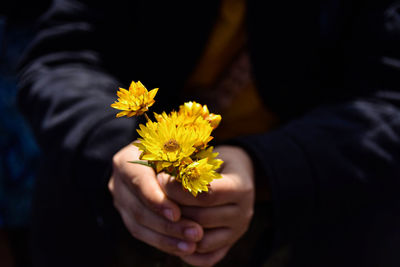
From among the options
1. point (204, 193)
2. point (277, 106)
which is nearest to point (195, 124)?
point (204, 193)

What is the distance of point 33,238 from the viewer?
1.96 ft

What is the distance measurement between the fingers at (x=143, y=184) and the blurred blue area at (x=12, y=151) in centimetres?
74

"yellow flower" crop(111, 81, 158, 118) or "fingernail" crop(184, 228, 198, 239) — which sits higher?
"yellow flower" crop(111, 81, 158, 118)

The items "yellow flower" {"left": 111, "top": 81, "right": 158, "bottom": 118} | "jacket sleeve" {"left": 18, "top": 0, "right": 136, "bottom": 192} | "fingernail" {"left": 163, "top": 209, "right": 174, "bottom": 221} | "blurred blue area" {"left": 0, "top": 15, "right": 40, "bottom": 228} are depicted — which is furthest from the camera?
"blurred blue area" {"left": 0, "top": 15, "right": 40, "bottom": 228}

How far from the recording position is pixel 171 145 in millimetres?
205

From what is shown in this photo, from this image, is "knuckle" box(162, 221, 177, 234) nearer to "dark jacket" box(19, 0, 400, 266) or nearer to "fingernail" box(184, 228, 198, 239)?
"fingernail" box(184, 228, 198, 239)

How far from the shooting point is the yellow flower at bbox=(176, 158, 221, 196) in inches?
8.3

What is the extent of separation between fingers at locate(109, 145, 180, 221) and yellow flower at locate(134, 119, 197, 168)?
9cm

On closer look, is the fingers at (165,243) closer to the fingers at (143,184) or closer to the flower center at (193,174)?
the fingers at (143,184)

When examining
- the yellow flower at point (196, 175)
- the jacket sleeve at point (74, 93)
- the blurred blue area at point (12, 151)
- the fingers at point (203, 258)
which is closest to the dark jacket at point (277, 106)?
the jacket sleeve at point (74, 93)

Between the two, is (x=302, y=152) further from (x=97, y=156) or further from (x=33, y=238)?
(x=33, y=238)

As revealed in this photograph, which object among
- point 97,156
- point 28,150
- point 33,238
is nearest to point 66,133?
point 97,156

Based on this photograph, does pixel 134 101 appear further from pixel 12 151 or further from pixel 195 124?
pixel 12 151

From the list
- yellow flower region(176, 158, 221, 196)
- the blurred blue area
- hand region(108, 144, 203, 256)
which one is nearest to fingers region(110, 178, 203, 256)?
hand region(108, 144, 203, 256)
